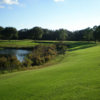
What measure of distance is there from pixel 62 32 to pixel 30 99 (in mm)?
80352

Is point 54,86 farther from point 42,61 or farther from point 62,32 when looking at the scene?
point 62,32

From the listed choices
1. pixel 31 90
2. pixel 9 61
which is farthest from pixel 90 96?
pixel 9 61

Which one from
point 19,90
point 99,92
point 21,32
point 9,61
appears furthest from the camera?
point 21,32

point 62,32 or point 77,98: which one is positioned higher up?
point 62,32

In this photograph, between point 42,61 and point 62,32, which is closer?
point 42,61

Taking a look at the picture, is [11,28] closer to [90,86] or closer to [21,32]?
[21,32]

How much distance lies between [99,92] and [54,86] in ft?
10.3

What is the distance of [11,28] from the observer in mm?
88500

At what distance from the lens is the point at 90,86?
8.16 metres

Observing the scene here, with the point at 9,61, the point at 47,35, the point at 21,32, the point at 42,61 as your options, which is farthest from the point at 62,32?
the point at 9,61

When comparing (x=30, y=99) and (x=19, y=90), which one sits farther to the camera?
(x=19, y=90)

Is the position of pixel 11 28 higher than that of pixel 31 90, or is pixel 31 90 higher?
pixel 11 28

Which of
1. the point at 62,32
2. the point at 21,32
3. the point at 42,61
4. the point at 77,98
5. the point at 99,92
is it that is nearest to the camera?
the point at 77,98

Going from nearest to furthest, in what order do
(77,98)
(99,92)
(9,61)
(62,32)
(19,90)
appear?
(77,98) → (99,92) → (19,90) → (9,61) → (62,32)
